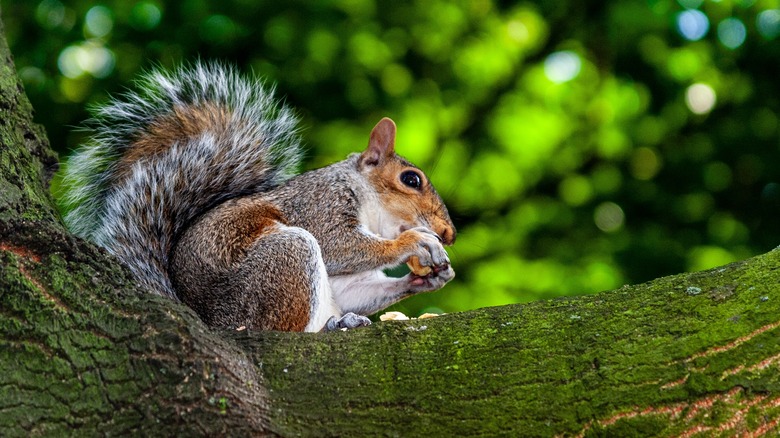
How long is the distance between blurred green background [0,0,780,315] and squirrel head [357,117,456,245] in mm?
1195

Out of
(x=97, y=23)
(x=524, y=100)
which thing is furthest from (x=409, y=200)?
(x=97, y=23)

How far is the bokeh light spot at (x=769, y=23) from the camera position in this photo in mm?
5429

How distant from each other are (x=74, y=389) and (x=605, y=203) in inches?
173

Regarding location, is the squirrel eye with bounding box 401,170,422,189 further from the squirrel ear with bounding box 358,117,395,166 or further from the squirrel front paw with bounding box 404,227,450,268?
the squirrel front paw with bounding box 404,227,450,268

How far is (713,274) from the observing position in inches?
67.5

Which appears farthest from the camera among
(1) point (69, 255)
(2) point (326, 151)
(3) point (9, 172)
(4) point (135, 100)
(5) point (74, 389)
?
(2) point (326, 151)

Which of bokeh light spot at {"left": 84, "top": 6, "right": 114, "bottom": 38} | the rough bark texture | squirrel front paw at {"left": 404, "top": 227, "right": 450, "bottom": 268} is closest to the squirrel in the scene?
squirrel front paw at {"left": 404, "top": 227, "right": 450, "bottom": 268}

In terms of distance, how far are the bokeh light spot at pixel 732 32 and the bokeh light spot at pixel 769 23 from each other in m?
0.11

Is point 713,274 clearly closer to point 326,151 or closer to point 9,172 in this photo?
point 9,172

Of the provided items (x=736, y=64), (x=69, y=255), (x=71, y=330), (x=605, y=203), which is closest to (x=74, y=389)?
(x=71, y=330)

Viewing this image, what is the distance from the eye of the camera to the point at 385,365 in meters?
1.60

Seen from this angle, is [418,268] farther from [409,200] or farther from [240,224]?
[240,224]

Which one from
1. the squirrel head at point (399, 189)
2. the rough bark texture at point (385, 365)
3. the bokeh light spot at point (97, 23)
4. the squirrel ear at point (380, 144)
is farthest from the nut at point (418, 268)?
the bokeh light spot at point (97, 23)

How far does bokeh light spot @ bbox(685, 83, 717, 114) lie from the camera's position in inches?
211
